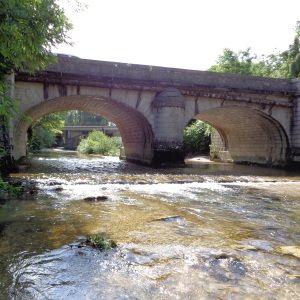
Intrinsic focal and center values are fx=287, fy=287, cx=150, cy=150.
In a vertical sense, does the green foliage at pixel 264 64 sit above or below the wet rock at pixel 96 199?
above

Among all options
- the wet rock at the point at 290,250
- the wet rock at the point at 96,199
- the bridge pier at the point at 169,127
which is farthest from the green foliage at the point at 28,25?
the bridge pier at the point at 169,127

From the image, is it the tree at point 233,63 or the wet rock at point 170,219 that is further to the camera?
the tree at point 233,63

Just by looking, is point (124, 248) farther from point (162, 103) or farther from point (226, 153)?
point (226, 153)

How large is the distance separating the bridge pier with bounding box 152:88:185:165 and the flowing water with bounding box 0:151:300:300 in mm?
8500

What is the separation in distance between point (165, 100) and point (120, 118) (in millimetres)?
6059

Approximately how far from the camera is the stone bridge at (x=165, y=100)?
13188 millimetres

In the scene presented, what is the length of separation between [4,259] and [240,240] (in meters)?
2.72

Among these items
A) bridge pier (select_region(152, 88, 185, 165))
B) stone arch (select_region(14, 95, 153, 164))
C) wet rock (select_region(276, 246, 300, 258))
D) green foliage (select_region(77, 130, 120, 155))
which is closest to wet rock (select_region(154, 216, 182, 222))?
wet rock (select_region(276, 246, 300, 258))

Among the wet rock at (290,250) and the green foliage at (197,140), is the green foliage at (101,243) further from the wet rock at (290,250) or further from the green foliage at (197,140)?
the green foliage at (197,140)

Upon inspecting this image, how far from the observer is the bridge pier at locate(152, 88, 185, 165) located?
47.4 ft

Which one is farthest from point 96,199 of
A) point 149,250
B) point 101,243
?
point 149,250

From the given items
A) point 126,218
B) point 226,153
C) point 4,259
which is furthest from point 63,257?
point 226,153

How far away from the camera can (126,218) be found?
179 inches

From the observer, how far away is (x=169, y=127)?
14594mm
